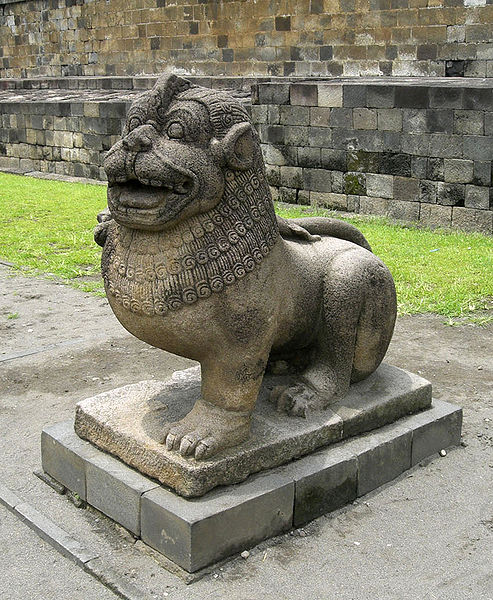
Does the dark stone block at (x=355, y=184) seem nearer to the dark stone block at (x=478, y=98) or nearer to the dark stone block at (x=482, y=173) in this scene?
the dark stone block at (x=482, y=173)

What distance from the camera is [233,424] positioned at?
3.41m

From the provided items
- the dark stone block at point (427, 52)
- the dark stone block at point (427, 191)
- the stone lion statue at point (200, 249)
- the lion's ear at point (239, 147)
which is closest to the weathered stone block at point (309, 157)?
the dark stone block at point (427, 191)

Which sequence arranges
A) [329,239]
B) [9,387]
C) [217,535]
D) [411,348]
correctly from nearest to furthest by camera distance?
[217,535]
[329,239]
[9,387]
[411,348]

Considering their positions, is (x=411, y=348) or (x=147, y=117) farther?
(x=411, y=348)

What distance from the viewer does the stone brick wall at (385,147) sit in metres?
9.76

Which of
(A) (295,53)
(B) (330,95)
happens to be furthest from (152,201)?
(A) (295,53)

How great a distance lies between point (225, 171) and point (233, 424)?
1.01 m

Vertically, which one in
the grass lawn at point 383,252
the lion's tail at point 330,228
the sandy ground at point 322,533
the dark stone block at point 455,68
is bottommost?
the sandy ground at point 322,533

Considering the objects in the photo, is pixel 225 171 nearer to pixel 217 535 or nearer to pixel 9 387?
pixel 217 535

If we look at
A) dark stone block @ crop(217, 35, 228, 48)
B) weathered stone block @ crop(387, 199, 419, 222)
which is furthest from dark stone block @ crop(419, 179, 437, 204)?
dark stone block @ crop(217, 35, 228, 48)

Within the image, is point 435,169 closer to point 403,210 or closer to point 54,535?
point 403,210

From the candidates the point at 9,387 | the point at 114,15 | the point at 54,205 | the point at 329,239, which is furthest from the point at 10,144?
the point at 329,239

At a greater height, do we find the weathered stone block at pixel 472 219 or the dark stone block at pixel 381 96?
the dark stone block at pixel 381 96

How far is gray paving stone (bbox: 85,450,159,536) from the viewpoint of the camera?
3350mm
